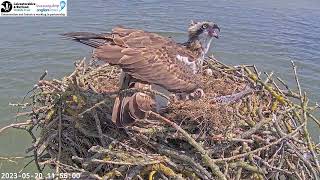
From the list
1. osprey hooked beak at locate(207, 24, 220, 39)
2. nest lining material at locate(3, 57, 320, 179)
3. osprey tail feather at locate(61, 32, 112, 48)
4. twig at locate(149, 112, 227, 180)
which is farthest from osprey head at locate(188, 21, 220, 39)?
twig at locate(149, 112, 227, 180)

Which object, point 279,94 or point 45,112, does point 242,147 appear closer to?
point 279,94

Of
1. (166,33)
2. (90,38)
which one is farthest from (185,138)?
(166,33)

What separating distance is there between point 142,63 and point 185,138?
0.67 m

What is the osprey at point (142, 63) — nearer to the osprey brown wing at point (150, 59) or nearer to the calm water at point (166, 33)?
the osprey brown wing at point (150, 59)

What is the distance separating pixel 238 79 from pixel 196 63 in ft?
2.17

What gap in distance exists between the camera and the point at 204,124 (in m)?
3.93

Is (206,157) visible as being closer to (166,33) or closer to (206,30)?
(206,30)

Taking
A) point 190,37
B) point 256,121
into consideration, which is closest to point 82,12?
point 190,37

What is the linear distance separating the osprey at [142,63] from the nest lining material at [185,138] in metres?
0.11

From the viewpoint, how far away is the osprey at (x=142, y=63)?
3.72 m

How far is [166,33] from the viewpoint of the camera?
32.9 ft

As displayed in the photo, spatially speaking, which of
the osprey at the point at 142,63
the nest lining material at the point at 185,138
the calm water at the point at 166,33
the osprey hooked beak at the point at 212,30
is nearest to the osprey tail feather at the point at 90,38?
the osprey at the point at 142,63

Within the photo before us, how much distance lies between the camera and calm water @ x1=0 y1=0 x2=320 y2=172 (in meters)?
8.60

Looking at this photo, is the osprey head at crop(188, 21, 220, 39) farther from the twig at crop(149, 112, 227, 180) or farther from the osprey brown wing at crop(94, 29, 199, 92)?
the twig at crop(149, 112, 227, 180)
